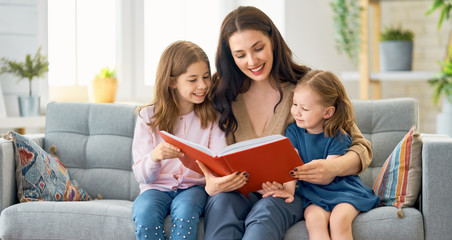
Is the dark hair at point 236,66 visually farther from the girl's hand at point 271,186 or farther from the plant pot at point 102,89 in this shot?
the plant pot at point 102,89

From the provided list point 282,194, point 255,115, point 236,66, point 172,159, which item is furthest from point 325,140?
point 172,159

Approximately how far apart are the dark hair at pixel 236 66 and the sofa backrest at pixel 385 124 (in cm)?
41

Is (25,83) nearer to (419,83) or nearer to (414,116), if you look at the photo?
(414,116)

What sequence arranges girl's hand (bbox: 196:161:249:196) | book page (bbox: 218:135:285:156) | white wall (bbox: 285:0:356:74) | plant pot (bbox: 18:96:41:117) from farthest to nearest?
1. white wall (bbox: 285:0:356:74)
2. plant pot (bbox: 18:96:41:117)
3. girl's hand (bbox: 196:161:249:196)
4. book page (bbox: 218:135:285:156)

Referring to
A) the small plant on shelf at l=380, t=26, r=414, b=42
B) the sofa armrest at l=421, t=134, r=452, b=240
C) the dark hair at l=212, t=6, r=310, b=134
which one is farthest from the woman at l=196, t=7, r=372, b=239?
the small plant on shelf at l=380, t=26, r=414, b=42

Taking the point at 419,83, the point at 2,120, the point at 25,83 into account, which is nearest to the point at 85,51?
the point at 25,83

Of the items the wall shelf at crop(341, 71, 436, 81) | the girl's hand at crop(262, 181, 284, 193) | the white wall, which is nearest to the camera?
the girl's hand at crop(262, 181, 284, 193)

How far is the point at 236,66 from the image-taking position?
7.30 ft

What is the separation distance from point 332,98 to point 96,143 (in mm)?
1156

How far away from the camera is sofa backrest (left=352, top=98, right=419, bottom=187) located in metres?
2.34

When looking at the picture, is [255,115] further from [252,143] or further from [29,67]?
[29,67]

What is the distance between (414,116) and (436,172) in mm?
519

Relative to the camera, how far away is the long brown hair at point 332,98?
1938mm

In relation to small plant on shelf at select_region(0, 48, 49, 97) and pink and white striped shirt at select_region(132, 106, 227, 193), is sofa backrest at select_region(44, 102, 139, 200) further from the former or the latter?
small plant on shelf at select_region(0, 48, 49, 97)
